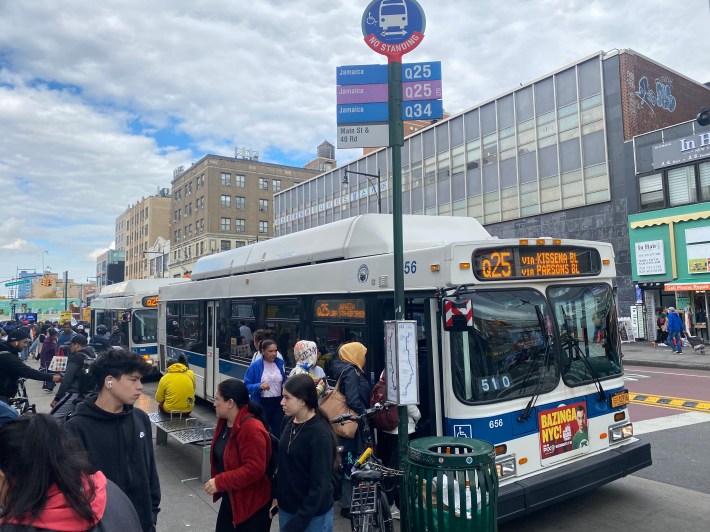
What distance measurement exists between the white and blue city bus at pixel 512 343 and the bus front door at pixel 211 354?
4336 millimetres

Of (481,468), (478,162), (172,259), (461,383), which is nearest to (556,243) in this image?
(461,383)

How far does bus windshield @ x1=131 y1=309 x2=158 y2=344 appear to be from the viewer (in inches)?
643

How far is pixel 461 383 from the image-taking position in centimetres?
480

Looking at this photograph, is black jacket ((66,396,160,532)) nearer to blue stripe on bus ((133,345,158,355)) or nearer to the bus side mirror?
the bus side mirror

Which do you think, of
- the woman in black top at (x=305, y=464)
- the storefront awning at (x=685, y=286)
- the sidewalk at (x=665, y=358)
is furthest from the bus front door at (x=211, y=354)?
the storefront awning at (x=685, y=286)

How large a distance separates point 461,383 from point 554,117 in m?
26.9

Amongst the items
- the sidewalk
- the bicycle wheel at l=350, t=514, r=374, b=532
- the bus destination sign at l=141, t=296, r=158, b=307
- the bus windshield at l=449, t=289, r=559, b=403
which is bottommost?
the sidewalk

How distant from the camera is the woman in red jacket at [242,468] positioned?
3.50 meters

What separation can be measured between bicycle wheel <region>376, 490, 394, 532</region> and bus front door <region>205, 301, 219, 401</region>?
22.8ft

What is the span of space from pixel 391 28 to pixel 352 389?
328cm

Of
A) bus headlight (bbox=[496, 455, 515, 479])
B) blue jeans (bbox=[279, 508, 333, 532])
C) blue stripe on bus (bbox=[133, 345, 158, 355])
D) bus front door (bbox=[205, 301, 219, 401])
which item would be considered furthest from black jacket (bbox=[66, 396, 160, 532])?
blue stripe on bus (bbox=[133, 345, 158, 355])

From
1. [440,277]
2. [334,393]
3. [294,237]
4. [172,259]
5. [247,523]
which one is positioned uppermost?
[172,259]

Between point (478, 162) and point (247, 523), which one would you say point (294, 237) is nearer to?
point (247, 523)

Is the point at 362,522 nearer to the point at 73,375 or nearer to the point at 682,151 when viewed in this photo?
the point at 73,375
